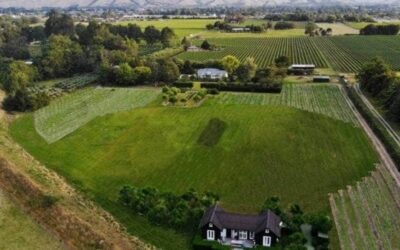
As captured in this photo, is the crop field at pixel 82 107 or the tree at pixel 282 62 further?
the tree at pixel 282 62

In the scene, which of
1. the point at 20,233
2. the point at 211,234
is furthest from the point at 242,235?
the point at 20,233

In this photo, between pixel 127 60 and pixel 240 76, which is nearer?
pixel 240 76

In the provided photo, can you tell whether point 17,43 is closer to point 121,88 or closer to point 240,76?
point 121,88

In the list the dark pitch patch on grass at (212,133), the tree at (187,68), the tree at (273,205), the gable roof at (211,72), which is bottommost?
the tree at (187,68)

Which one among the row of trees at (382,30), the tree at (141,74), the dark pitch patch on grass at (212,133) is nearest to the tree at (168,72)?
the tree at (141,74)

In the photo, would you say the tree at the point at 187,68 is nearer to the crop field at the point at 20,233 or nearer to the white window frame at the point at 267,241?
the crop field at the point at 20,233

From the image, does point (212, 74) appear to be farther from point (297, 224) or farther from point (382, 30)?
point (382, 30)

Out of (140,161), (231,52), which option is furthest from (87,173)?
(231,52)
